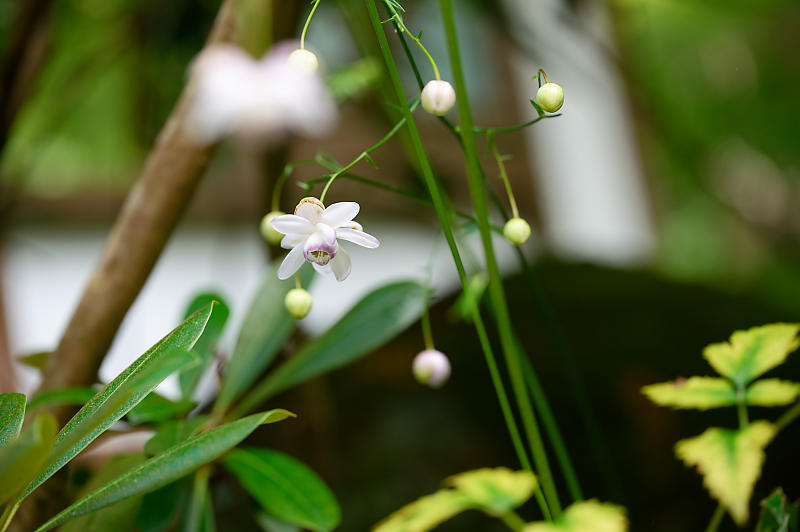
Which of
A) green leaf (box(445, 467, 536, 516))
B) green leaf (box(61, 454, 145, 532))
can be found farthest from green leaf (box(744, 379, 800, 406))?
green leaf (box(61, 454, 145, 532))

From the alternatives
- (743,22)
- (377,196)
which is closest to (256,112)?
(377,196)

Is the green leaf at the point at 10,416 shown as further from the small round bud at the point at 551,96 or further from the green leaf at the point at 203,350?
the small round bud at the point at 551,96

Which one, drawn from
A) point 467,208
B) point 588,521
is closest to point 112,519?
point 588,521

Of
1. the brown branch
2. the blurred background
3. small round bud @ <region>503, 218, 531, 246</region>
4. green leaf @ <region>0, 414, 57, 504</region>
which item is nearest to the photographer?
green leaf @ <region>0, 414, 57, 504</region>

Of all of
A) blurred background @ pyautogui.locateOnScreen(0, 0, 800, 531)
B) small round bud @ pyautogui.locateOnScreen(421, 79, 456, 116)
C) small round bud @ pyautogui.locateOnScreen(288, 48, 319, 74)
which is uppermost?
small round bud @ pyautogui.locateOnScreen(288, 48, 319, 74)

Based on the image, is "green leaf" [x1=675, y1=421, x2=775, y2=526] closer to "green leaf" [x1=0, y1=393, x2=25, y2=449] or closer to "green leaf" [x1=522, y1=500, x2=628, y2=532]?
"green leaf" [x1=522, y1=500, x2=628, y2=532]

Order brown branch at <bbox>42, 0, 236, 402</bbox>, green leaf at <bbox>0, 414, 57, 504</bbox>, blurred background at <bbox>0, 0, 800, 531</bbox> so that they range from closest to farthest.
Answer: green leaf at <bbox>0, 414, 57, 504</bbox> → brown branch at <bbox>42, 0, 236, 402</bbox> → blurred background at <bbox>0, 0, 800, 531</bbox>

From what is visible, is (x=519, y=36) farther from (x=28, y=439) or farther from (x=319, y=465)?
(x=28, y=439)
